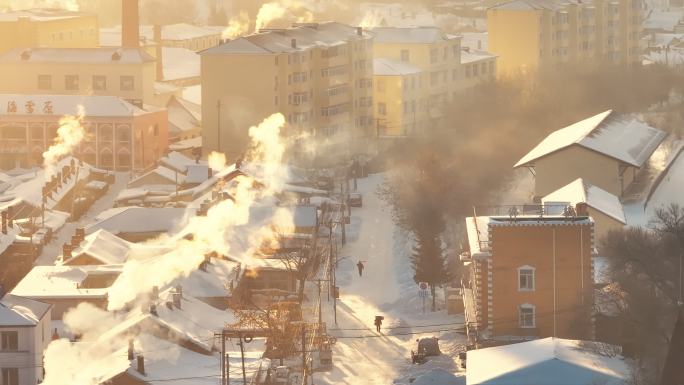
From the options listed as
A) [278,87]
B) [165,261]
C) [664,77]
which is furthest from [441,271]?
[664,77]

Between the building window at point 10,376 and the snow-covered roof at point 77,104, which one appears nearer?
the building window at point 10,376

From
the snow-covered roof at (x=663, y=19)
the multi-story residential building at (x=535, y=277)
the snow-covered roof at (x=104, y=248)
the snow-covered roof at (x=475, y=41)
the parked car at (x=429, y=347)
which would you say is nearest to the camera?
the multi-story residential building at (x=535, y=277)

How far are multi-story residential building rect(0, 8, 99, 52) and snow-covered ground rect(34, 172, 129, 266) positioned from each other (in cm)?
1391

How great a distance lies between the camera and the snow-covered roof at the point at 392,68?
2100 inches

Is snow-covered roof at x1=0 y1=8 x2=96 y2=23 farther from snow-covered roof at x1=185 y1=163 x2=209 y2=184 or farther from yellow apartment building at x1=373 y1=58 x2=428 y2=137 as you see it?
snow-covered roof at x1=185 y1=163 x2=209 y2=184

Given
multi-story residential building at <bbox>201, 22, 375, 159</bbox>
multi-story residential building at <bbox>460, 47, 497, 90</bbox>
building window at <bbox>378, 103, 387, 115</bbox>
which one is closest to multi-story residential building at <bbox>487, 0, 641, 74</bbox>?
multi-story residential building at <bbox>460, 47, 497, 90</bbox>

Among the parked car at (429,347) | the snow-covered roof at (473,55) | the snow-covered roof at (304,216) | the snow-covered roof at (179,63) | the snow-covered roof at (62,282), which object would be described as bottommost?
the snow-covered roof at (179,63)

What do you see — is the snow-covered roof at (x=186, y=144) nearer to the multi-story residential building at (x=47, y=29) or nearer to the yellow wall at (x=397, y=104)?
the yellow wall at (x=397, y=104)

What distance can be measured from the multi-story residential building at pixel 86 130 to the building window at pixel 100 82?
4.34 meters

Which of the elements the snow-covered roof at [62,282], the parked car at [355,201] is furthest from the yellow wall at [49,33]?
the snow-covered roof at [62,282]

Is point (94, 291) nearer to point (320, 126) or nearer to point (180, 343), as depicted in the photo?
point (180, 343)

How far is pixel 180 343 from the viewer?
26.1 m

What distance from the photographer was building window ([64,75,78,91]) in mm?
52875

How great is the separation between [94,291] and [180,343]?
4.91 m
